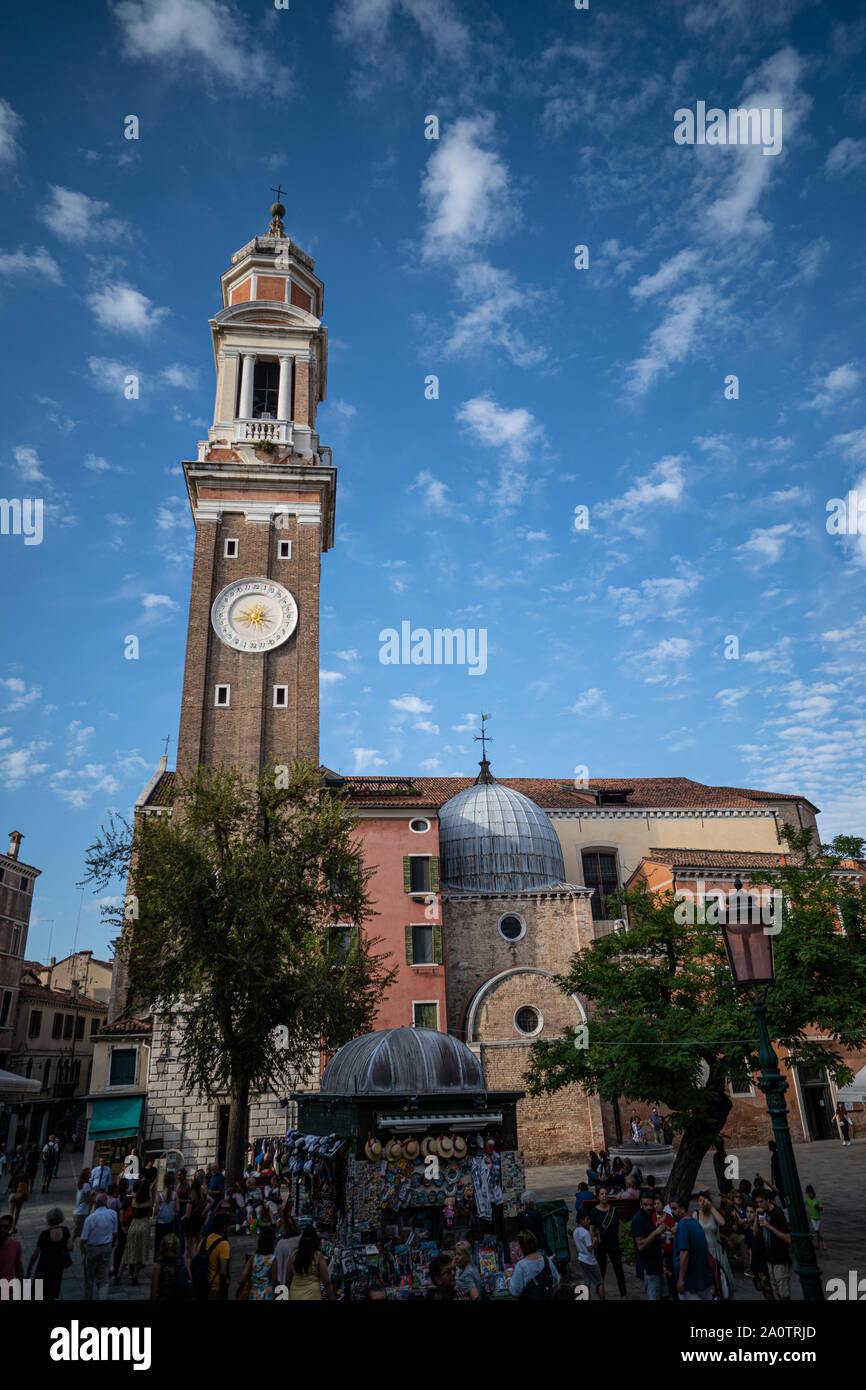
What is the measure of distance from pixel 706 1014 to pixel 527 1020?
1552 centimetres

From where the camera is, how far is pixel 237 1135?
20.0 meters

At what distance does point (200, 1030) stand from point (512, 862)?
16739mm

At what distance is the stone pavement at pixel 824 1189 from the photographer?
1446 cm

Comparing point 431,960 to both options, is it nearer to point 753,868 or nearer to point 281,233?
point 753,868

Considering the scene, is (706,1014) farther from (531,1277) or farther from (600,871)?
(600,871)

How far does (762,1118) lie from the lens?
32.9 m

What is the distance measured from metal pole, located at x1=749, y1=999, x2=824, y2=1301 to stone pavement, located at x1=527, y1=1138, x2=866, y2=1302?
0.93m

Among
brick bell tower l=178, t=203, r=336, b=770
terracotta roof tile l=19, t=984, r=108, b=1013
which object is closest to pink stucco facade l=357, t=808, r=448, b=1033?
brick bell tower l=178, t=203, r=336, b=770

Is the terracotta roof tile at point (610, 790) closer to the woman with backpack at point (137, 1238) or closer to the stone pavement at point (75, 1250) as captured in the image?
the stone pavement at point (75, 1250)

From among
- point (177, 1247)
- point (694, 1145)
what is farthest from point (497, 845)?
point (177, 1247)

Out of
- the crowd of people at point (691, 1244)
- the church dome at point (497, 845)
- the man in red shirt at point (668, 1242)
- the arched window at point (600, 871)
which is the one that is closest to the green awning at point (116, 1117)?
the church dome at point (497, 845)

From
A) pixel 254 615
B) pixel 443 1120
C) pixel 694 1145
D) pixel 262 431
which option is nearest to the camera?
pixel 443 1120

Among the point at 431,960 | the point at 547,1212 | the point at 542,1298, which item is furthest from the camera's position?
the point at 431,960
